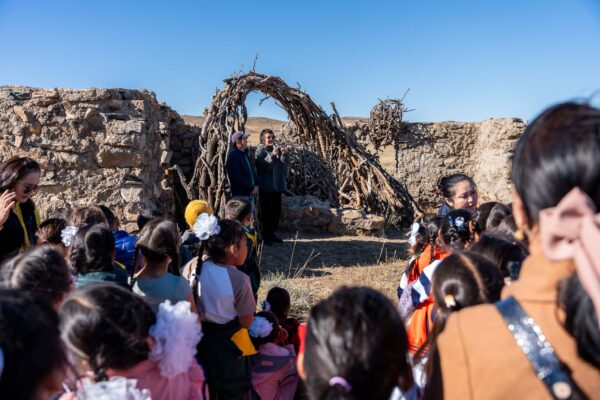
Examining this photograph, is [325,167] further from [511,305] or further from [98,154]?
[511,305]

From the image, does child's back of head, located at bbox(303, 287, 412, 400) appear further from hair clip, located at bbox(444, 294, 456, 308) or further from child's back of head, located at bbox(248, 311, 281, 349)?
child's back of head, located at bbox(248, 311, 281, 349)

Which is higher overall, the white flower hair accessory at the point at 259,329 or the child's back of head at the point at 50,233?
the child's back of head at the point at 50,233

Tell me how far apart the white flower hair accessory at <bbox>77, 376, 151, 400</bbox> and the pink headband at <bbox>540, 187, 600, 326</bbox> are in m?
1.20

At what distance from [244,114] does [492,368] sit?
24.3 feet

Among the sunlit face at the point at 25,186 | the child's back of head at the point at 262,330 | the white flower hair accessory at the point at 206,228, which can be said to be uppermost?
the sunlit face at the point at 25,186

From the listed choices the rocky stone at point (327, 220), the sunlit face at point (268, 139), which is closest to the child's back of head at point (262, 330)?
the sunlit face at point (268, 139)

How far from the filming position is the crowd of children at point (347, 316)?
969 millimetres

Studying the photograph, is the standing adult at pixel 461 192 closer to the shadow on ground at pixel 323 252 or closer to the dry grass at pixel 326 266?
the dry grass at pixel 326 266

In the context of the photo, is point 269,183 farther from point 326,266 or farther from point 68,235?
point 68,235

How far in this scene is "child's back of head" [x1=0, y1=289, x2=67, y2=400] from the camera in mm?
1135

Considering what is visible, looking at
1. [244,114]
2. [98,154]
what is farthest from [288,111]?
[98,154]

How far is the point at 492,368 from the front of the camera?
3.39 feet

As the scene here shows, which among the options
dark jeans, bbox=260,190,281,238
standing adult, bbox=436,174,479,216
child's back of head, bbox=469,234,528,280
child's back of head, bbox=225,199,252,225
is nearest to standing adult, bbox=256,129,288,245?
dark jeans, bbox=260,190,281,238

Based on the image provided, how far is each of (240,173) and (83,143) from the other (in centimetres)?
219
